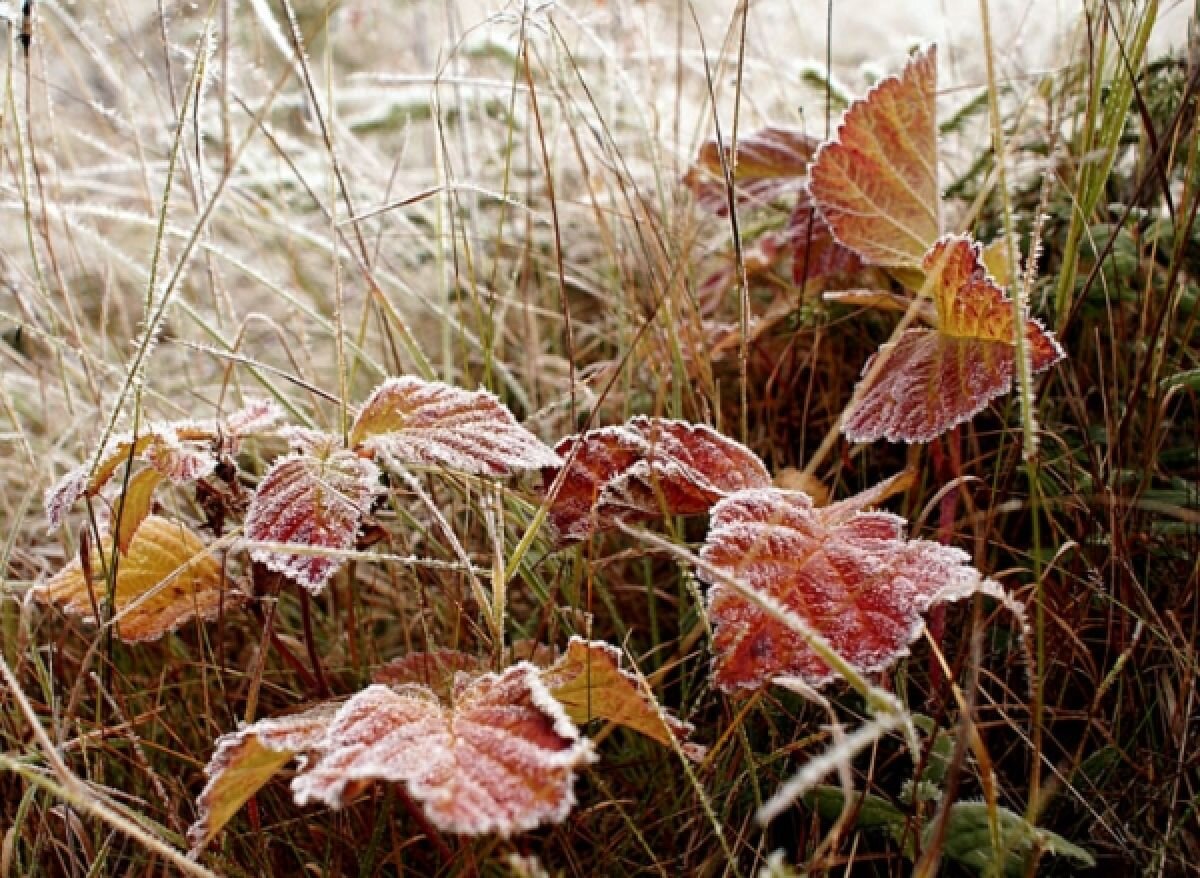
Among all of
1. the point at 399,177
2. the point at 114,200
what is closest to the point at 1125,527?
the point at 399,177

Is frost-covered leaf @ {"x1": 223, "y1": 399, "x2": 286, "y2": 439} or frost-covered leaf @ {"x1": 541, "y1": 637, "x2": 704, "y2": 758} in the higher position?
frost-covered leaf @ {"x1": 223, "y1": 399, "x2": 286, "y2": 439}

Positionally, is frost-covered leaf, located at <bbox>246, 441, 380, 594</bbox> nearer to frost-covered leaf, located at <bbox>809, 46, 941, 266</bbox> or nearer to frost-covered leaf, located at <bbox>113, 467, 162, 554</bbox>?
frost-covered leaf, located at <bbox>113, 467, 162, 554</bbox>

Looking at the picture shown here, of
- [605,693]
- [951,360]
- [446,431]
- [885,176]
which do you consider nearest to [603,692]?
[605,693]

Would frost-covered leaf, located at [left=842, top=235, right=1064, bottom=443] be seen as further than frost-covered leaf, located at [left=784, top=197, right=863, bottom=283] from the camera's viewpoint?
No

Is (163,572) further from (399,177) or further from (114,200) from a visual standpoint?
(114,200)

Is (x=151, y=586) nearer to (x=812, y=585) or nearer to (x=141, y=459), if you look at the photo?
(x=141, y=459)

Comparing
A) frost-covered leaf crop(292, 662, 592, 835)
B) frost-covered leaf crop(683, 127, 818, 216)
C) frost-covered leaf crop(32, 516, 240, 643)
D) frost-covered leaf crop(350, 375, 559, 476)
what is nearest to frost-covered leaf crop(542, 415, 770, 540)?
frost-covered leaf crop(350, 375, 559, 476)
